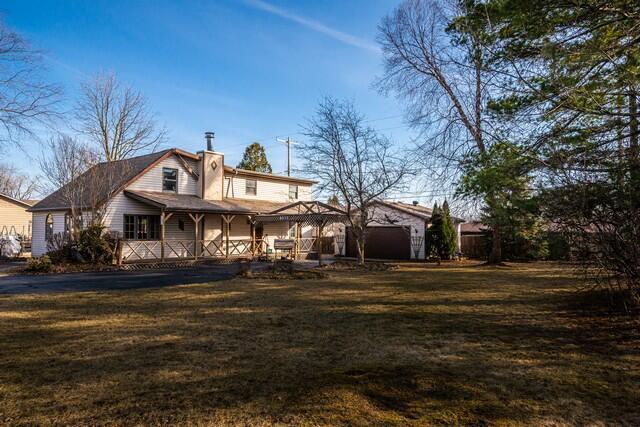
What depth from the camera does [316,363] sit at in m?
4.62

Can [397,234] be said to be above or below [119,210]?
below

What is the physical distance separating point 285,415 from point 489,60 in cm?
671

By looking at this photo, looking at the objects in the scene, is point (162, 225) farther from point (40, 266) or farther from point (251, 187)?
point (251, 187)

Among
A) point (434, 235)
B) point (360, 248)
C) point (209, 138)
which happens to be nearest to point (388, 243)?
point (434, 235)

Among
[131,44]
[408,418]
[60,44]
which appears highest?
[131,44]

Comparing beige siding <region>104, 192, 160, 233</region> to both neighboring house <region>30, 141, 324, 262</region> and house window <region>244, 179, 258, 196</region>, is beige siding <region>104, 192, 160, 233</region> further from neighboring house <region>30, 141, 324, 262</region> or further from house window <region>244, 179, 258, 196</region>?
house window <region>244, 179, 258, 196</region>

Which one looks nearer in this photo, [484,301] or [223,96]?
[484,301]

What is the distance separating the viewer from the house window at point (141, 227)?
19.2m

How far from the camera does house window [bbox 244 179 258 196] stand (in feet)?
82.6

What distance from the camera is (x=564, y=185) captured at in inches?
237

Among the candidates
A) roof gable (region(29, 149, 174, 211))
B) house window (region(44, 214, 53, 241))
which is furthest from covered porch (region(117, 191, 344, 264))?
house window (region(44, 214, 53, 241))

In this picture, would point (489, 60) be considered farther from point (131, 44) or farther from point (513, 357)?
point (131, 44)

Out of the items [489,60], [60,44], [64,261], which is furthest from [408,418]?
[64,261]

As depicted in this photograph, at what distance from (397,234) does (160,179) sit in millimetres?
13866
